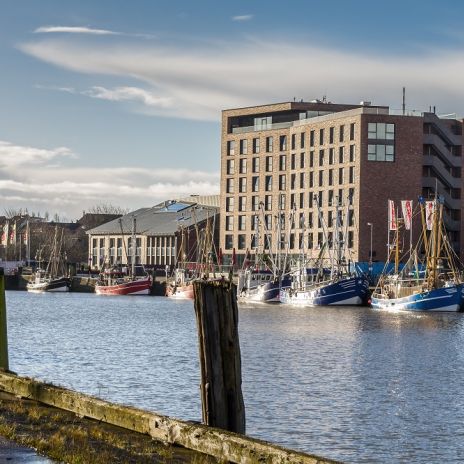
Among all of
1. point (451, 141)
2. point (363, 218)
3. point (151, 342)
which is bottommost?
point (151, 342)

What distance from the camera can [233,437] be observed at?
17.0 meters

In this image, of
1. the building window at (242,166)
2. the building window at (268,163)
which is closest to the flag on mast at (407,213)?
the building window at (268,163)

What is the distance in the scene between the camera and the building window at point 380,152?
16375 centimetres

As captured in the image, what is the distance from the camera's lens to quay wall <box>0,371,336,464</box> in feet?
52.6

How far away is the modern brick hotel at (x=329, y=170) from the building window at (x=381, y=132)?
14 centimetres

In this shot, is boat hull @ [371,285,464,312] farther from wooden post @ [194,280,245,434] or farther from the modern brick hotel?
wooden post @ [194,280,245,434]

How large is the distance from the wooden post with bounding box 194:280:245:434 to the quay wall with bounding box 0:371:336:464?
151cm

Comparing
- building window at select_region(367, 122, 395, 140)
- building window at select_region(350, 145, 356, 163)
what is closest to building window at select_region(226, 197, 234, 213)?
building window at select_region(350, 145, 356, 163)

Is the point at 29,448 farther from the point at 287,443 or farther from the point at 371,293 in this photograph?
the point at 371,293

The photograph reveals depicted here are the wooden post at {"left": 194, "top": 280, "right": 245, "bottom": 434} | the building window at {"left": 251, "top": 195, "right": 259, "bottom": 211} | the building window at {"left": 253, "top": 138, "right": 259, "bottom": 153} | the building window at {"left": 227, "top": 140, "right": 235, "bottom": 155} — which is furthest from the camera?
the building window at {"left": 227, "top": 140, "right": 235, "bottom": 155}

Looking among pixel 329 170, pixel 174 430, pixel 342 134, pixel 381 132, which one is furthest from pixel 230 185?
pixel 174 430

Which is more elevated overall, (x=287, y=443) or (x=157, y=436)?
(x=157, y=436)

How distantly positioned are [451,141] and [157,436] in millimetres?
157229

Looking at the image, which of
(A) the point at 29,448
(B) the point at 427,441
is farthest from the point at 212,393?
(B) the point at 427,441
